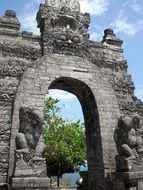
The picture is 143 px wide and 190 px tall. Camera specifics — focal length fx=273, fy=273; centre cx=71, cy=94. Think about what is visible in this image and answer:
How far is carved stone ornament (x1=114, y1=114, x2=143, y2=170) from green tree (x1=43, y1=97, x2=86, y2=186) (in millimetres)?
12667

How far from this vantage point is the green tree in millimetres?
21094

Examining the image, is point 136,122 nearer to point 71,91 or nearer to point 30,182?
point 71,91

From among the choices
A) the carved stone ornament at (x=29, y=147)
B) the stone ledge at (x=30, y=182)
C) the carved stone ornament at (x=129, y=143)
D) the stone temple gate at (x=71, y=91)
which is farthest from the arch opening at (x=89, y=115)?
the stone ledge at (x=30, y=182)

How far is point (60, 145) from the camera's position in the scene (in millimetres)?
21266

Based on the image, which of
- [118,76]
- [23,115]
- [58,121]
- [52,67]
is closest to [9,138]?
[23,115]

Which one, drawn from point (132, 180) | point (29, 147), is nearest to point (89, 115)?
point (132, 180)

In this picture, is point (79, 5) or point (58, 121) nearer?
point (79, 5)

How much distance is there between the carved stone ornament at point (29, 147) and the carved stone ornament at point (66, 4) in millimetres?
5087

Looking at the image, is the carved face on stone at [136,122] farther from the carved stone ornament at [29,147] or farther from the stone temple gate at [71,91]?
the carved stone ornament at [29,147]

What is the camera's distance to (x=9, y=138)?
8141mm

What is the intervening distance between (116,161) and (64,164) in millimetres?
14072

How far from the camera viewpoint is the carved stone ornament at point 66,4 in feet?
35.2

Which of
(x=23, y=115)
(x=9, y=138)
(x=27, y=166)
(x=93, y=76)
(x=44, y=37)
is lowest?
(x=27, y=166)

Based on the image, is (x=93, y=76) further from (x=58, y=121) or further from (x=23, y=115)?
(x=58, y=121)
